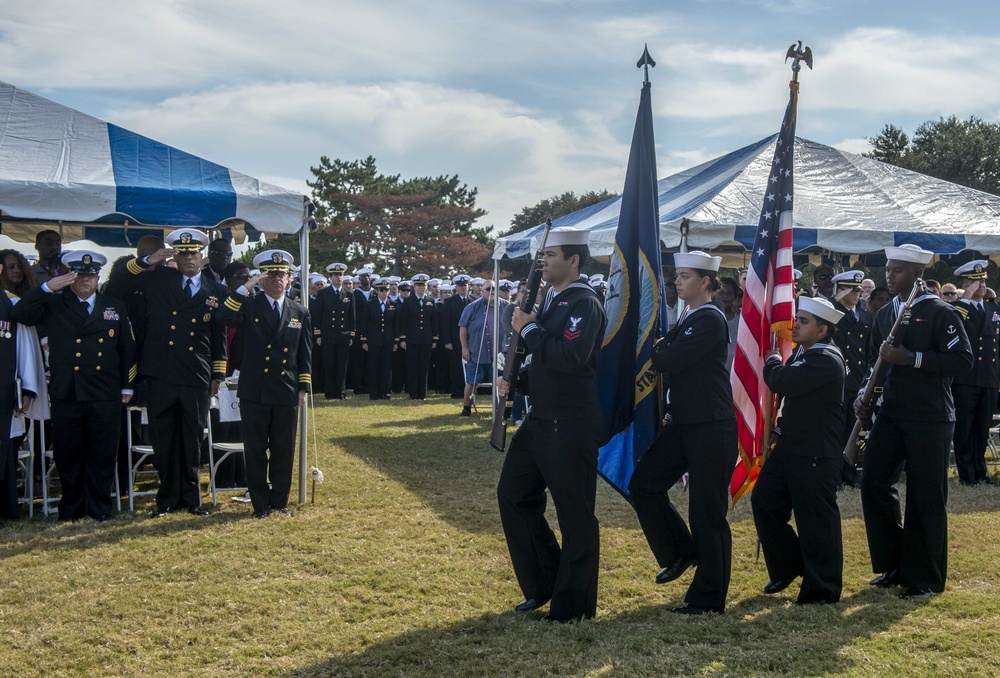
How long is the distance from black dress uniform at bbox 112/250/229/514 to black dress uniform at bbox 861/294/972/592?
5.51 m

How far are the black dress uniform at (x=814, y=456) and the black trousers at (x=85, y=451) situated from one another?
5.54 m

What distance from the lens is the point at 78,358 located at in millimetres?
7809

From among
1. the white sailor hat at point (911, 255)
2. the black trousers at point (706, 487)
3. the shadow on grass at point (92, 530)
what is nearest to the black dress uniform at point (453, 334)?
the shadow on grass at point (92, 530)

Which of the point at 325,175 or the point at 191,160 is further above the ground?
the point at 325,175

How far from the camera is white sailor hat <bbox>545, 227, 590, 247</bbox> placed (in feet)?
Result: 17.4

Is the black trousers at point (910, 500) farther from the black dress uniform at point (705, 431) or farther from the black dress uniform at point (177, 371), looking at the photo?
the black dress uniform at point (177, 371)

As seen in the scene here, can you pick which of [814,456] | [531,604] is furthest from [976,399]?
[531,604]

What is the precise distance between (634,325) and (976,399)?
Result: 614 cm

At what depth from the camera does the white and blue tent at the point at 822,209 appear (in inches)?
410

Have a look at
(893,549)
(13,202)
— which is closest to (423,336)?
(13,202)

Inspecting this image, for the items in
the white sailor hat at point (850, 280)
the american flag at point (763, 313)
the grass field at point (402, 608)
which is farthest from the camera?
the white sailor hat at point (850, 280)

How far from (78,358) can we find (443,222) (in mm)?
37023

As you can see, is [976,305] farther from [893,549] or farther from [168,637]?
[168,637]

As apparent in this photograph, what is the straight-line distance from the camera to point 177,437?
826 cm
